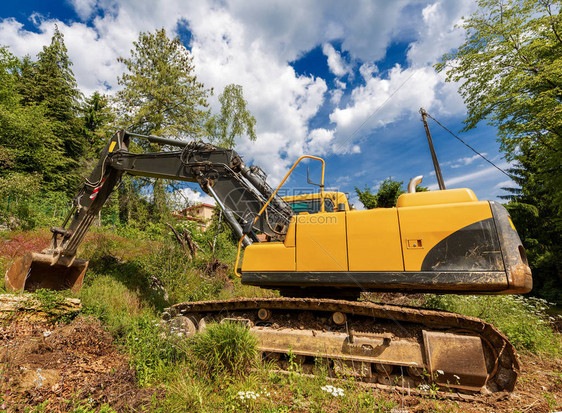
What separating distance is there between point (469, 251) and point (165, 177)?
5.02 metres

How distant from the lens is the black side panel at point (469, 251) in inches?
117

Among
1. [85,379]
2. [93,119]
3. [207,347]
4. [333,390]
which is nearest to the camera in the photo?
[333,390]

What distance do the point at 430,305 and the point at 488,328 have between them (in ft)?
13.2

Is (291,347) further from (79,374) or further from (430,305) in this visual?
(430,305)

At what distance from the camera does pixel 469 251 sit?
3043mm

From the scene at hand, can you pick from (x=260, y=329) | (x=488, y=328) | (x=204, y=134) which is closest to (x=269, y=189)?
(x=260, y=329)

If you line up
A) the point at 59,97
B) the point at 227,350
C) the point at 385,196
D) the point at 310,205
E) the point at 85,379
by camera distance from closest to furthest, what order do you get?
the point at 85,379
the point at 227,350
the point at 310,205
the point at 385,196
the point at 59,97

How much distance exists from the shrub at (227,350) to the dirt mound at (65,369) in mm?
615

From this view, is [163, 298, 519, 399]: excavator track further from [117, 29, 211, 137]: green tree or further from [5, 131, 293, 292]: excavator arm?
[117, 29, 211, 137]: green tree

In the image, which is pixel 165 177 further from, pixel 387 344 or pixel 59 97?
pixel 59 97

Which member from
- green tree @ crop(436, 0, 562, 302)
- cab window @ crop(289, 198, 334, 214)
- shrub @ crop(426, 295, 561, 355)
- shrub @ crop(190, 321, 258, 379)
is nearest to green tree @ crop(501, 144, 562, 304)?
green tree @ crop(436, 0, 562, 302)

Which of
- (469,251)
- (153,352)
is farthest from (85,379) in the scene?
(469,251)

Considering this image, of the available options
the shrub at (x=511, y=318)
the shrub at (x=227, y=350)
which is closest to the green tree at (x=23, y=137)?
the shrub at (x=227, y=350)

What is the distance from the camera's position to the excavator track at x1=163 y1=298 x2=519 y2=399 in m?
2.96
